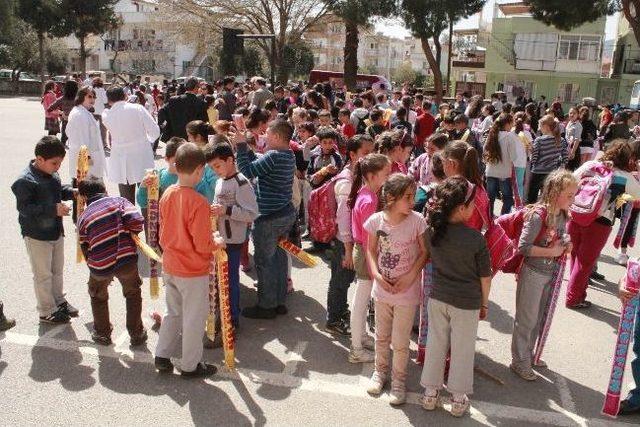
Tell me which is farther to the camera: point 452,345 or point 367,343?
point 367,343

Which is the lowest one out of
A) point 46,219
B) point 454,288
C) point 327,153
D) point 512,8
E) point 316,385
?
point 316,385

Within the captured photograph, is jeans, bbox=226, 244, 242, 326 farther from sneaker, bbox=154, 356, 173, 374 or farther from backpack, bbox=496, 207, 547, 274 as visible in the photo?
backpack, bbox=496, 207, 547, 274

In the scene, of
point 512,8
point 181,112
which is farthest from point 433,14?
point 512,8

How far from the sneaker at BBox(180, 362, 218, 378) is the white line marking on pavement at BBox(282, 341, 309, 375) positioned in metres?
0.53

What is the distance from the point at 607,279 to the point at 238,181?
4.64 meters

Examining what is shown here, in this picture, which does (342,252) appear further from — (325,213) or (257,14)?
(257,14)

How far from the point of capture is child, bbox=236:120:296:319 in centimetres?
489

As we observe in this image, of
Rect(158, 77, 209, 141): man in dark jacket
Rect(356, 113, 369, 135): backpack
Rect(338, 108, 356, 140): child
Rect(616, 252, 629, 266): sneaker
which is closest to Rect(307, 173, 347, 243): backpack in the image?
Rect(158, 77, 209, 141): man in dark jacket

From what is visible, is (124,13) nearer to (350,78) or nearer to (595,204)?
(350,78)

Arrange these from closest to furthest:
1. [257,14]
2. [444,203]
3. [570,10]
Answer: [444,203]
[570,10]
[257,14]

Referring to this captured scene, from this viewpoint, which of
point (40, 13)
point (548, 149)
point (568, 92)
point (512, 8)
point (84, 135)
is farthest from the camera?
point (512, 8)

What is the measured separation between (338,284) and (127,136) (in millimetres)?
3572

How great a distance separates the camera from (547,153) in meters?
8.39

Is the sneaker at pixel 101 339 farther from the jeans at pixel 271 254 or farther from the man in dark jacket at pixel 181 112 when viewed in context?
the man in dark jacket at pixel 181 112
